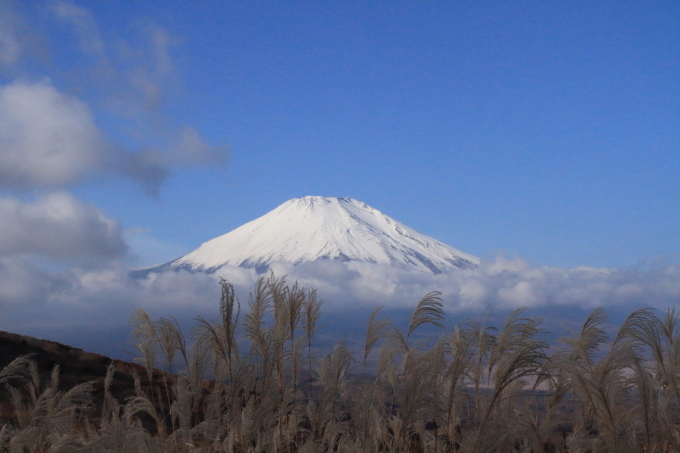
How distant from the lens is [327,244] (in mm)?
164250

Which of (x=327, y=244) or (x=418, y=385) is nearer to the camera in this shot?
(x=418, y=385)

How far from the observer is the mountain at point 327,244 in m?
160

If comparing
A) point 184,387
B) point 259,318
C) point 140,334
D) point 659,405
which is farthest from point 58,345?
point 659,405

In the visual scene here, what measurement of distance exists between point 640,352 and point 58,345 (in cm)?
1533

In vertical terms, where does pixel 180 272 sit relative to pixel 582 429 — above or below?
above

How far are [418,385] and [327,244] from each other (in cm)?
16059

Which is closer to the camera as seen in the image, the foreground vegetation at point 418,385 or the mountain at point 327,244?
the foreground vegetation at point 418,385

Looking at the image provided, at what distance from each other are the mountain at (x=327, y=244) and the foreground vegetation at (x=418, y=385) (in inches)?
5815

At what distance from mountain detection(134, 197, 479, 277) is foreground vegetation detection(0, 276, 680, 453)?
14770cm

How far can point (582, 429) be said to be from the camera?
5043mm

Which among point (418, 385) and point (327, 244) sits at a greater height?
point (327, 244)

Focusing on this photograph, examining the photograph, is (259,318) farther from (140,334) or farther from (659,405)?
(659,405)

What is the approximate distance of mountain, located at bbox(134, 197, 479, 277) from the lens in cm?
16012

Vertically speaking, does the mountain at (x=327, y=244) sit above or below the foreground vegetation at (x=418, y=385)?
above
